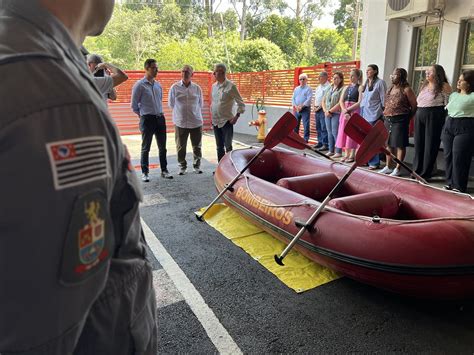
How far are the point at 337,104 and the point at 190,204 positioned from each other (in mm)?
4032

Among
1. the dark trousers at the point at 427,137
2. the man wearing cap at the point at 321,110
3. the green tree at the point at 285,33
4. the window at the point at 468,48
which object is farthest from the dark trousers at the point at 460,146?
the green tree at the point at 285,33

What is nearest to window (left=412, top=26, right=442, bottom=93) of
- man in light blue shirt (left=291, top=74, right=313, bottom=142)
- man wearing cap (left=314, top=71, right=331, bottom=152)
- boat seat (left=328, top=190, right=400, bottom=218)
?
man wearing cap (left=314, top=71, right=331, bottom=152)

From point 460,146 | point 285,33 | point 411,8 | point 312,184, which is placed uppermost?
point 285,33

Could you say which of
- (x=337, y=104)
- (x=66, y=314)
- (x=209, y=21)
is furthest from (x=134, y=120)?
(x=209, y=21)

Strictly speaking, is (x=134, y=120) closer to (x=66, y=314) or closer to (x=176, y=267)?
(x=176, y=267)

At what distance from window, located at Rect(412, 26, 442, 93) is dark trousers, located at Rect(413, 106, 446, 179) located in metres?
1.40

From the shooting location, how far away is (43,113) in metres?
0.52

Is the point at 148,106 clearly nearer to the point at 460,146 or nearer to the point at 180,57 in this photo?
the point at 460,146

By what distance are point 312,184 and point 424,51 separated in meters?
4.45

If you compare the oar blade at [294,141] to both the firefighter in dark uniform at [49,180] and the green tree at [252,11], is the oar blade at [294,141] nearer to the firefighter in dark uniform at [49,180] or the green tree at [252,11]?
the firefighter in dark uniform at [49,180]

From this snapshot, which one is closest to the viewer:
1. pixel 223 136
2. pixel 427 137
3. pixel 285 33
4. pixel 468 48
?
pixel 427 137

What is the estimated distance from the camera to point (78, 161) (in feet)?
1.79

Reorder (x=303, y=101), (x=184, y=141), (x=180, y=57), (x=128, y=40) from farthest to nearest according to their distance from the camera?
1. (x=128, y=40)
2. (x=180, y=57)
3. (x=303, y=101)
4. (x=184, y=141)

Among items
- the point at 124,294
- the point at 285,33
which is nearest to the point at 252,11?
the point at 285,33
